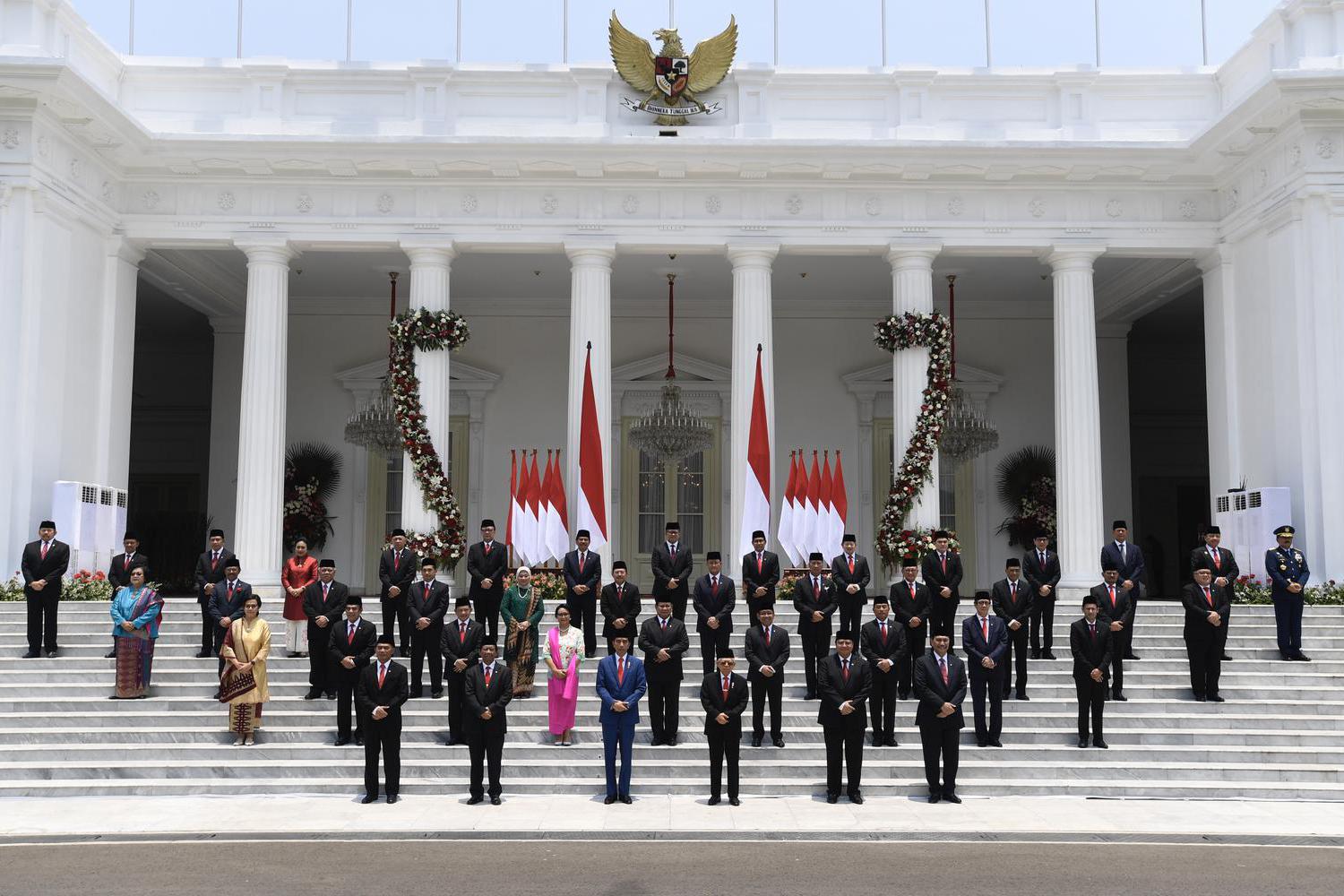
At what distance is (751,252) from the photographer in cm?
1819

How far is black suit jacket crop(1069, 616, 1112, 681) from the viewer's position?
1185 centimetres

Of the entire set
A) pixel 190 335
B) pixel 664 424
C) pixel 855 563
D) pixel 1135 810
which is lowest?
pixel 1135 810

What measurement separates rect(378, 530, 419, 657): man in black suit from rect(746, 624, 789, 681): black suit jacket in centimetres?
383

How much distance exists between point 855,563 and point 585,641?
9.94 feet

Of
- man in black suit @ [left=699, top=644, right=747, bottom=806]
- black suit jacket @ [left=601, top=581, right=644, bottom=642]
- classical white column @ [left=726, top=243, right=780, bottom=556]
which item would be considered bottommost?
man in black suit @ [left=699, top=644, right=747, bottom=806]

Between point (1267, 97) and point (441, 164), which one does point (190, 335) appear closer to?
point (441, 164)

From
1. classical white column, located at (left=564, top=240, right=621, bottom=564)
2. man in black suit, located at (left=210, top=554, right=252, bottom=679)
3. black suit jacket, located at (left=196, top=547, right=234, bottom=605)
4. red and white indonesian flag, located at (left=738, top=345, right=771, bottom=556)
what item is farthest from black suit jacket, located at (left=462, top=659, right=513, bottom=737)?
classical white column, located at (left=564, top=240, right=621, bottom=564)

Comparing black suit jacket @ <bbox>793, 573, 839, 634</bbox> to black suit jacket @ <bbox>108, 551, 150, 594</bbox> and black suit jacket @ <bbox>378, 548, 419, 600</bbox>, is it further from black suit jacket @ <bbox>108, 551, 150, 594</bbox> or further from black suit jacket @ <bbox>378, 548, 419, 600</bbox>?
black suit jacket @ <bbox>108, 551, 150, 594</bbox>

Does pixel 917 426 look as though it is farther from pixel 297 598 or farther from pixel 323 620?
pixel 323 620

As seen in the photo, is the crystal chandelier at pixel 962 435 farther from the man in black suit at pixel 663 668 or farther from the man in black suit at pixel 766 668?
the man in black suit at pixel 663 668

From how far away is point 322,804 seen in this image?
10672mm

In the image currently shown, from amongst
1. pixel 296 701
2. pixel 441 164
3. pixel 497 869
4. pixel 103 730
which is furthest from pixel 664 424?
pixel 497 869

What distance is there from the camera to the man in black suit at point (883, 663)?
37.9 feet

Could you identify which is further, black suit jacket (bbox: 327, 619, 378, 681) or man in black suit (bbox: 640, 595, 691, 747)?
man in black suit (bbox: 640, 595, 691, 747)
